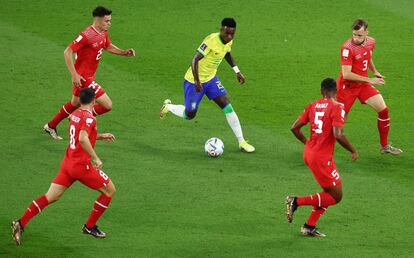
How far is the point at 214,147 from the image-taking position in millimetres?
16781

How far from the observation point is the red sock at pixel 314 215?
1339cm

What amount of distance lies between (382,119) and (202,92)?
3.11 metres

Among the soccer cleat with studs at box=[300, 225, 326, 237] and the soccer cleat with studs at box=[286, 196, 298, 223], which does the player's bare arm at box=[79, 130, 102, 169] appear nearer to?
the soccer cleat with studs at box=[286, 196, 298, 223]

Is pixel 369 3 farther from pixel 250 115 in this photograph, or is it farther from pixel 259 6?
pixel 250 115

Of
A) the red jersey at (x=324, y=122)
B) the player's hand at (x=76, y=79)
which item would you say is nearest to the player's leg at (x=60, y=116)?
the player's hand at (x=76, y=79)

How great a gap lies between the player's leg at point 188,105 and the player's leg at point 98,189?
4468 millimetres

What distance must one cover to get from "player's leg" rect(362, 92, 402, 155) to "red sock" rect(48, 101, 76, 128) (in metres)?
5.11

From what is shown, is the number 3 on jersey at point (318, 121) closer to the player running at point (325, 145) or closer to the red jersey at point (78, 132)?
the player running at point (325, 145)

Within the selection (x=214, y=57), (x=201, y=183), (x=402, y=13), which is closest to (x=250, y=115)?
(x=214, y=57)

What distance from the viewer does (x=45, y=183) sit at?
50.9ft

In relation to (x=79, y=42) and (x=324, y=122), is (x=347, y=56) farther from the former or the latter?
(x=79, y=42)

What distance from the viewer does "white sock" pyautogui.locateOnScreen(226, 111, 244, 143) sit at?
1709 cm

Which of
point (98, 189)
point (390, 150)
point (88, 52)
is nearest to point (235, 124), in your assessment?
point (390, 150)

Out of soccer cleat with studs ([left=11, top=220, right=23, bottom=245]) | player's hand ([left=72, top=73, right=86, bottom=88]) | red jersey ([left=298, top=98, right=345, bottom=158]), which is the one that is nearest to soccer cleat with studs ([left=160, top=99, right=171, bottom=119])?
player's hand ([left=72, top=73, right=86, bottom=88])
